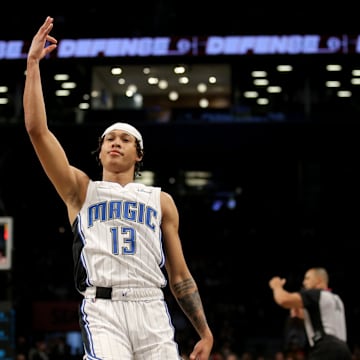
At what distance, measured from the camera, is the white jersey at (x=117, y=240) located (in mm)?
4309

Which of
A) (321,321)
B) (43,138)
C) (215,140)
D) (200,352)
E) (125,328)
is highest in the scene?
(215,140)

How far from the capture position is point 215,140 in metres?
21.7

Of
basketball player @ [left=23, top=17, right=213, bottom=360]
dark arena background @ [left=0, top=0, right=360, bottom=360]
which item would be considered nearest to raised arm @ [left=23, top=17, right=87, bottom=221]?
basketball player @ [left=23, top=17, right=213, bottom=360]

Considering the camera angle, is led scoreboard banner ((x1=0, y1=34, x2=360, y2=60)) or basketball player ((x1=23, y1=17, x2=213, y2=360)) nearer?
basketball player ((x1=23, y1=17, x2=213, y2=360))

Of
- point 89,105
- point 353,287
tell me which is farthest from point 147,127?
point 353,287

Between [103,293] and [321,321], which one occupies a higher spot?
[321,321]

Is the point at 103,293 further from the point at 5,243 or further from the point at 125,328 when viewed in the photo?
the point at 5,243

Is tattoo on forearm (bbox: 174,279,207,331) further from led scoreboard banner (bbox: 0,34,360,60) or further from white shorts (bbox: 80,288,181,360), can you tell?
led scoreboard banner (bbox: 0,34,360,60)

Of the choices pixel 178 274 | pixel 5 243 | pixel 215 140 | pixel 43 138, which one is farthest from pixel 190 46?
pixel 43 138

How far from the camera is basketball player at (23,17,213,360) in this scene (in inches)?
166

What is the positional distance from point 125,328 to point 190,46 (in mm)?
16628

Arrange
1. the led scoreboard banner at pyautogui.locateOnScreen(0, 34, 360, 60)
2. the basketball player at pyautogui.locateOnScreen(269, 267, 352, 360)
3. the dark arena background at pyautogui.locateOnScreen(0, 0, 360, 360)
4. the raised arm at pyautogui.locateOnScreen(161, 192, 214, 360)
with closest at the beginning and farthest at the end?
the raised arm at pyautogui.locateOnScreen(161, 192, 214, 360) < the basketball player at pyautogui.locateOnScreen(269, 267, 352, 360) < the led scoreboard banner at pyautogui.locateOnScreen(0, 34, 360, 60) < the dark arena background at pyautogui.locateOnScreen(0, 0, 360, 360)

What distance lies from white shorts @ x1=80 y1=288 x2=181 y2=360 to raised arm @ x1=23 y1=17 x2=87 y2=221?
536 mm

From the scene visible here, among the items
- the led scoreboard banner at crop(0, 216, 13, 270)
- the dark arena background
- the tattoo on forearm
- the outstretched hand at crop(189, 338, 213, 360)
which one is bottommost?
the outstretched hand at crop(189, 338, 213, 360)
